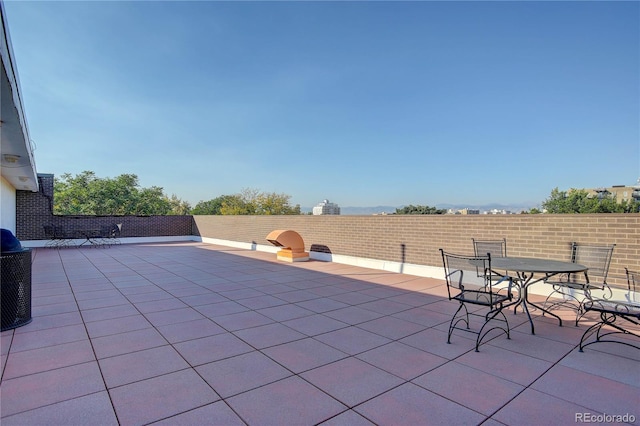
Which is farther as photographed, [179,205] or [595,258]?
[179,205]

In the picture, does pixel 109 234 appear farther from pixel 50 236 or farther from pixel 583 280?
pixel 583 280

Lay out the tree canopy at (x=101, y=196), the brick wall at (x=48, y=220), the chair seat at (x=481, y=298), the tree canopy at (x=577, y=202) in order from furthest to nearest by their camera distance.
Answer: the tree canopy at (x=577, y=202)
the tree canopy at (x=101, y=196)
the brick wall at (x=48, y=220)
the chair seat at (x=481, y=298)

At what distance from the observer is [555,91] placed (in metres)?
11.3

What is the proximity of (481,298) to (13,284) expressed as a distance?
5.19 m

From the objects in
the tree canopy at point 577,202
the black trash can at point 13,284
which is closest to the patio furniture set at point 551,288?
the black trash can at point 13,284

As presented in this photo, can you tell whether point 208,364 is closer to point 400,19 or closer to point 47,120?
point 400,19

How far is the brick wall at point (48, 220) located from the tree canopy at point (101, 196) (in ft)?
21.7

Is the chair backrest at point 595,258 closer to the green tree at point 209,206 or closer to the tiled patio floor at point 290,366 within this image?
the tiled patio floor at point 290,366

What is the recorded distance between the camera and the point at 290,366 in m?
2.63

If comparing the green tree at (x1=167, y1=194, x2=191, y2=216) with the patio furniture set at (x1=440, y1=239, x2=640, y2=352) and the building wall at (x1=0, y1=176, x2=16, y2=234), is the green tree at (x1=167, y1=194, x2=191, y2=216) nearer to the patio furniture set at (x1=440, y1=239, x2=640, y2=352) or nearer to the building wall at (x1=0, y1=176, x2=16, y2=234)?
the building wall at (x1=0, y1=176, x2=16, y2=234)

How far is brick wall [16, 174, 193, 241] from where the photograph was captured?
12438 mm

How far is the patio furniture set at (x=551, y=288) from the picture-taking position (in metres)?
3.24

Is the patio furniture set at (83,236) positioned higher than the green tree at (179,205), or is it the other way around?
the green tree at (179,205)

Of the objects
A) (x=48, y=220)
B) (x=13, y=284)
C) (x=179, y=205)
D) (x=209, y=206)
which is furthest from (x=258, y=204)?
(x=13, y=284)
